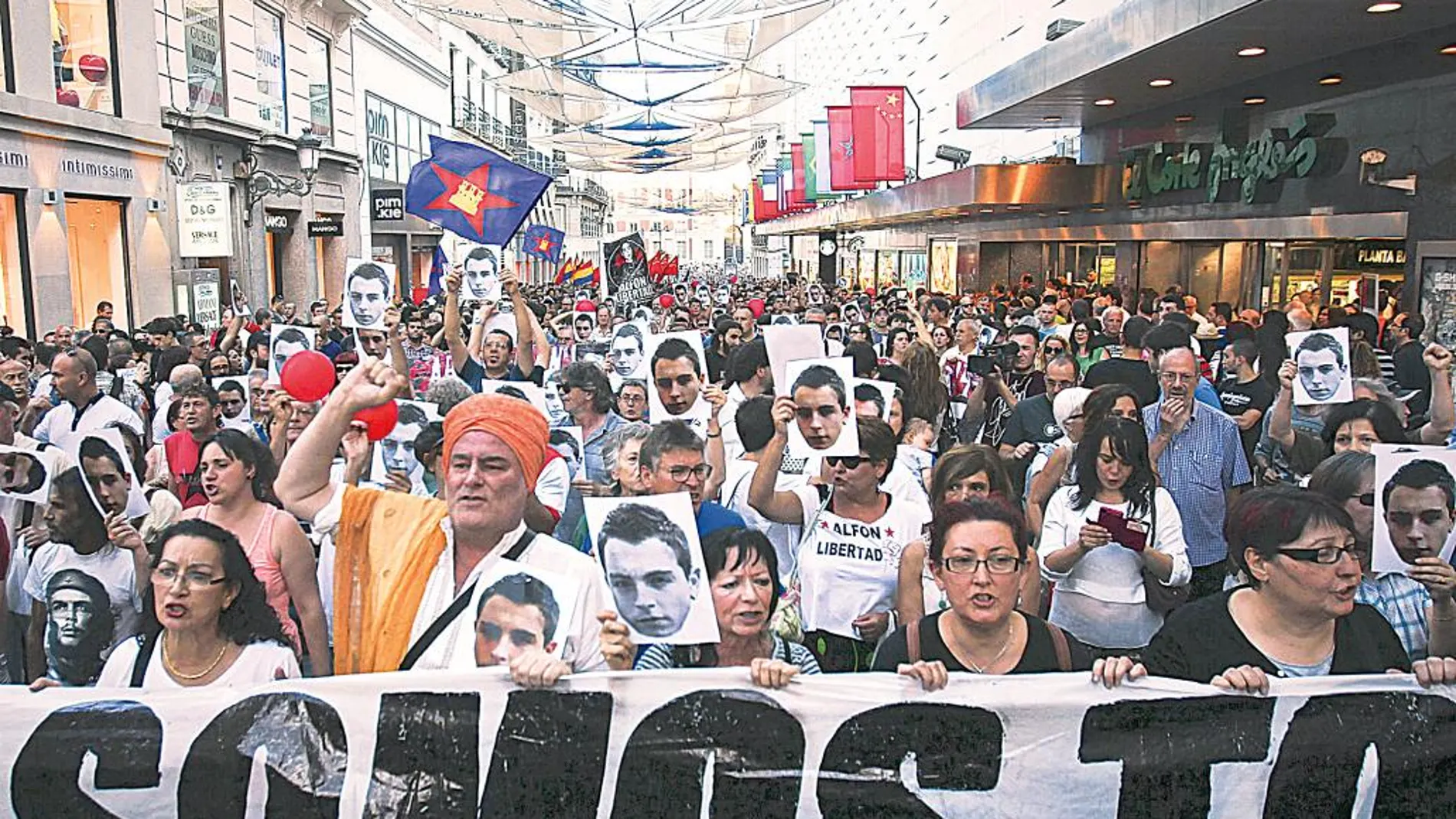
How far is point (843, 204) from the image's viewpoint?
39500 millimetres

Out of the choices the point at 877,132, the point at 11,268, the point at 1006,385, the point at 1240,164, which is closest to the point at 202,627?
the point at 1006,385

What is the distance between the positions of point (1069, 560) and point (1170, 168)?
53.4ft

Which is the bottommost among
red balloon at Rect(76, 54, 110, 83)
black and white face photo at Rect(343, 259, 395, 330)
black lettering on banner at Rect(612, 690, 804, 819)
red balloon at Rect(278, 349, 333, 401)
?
black lettering on banner at Rect(612, 690, 804, 819)

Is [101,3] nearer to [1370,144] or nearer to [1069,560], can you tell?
[1370,144]

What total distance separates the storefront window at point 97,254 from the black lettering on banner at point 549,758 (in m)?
16.5

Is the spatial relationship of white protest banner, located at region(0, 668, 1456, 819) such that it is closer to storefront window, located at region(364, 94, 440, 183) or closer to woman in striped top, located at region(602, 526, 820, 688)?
woman in striped top, located at region(602, 526, 820, 688)

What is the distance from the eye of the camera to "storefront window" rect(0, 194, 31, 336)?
15680 millimetres

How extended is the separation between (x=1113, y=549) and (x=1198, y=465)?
5.74 ft

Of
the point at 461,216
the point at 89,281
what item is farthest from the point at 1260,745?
the point at 89,281

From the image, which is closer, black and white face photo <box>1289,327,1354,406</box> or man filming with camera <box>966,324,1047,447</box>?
black and white face photo <box>1289,327,1354,406</box>

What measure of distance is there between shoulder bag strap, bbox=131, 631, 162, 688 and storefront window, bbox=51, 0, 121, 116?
15633 millimetres

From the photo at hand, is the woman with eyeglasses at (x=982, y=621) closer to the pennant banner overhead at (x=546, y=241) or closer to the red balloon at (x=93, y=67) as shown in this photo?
the red balloon at (x=93, y=67)

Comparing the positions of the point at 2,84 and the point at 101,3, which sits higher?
the point at 101,3

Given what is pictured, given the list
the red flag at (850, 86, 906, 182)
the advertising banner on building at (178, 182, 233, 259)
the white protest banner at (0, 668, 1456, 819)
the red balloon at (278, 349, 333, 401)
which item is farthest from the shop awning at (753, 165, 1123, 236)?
the white protest banner at (0, 668, 1456, 819)
